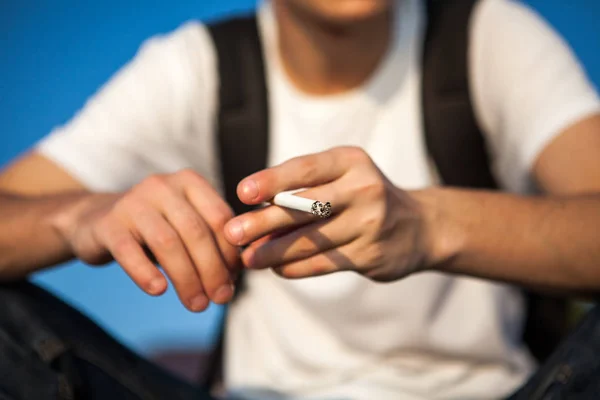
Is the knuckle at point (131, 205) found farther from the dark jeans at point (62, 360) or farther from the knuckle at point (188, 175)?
the dark jeans at point (62, 360)

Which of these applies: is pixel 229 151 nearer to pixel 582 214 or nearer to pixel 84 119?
Answer: pixel 84 119

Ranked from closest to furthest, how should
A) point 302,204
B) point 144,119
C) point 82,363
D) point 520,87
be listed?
1. point 302,204
2. point 82,363
3. point 520,87
4. point 144,119

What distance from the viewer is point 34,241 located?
0.72 metres

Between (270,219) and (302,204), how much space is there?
0.04 metres

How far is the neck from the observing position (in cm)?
92

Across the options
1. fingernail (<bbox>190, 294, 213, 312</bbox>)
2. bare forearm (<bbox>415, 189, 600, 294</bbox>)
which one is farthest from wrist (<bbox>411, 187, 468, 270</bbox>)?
fingernail (<bbox>190, 294, 213, 312</bbox>)

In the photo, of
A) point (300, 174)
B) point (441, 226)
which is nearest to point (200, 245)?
point (300, 174)

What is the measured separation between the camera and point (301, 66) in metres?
0.95

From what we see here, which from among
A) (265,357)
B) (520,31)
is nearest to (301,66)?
(520,31)

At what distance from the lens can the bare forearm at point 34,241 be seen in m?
0.71

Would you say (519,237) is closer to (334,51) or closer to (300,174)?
Answer: (300,174)

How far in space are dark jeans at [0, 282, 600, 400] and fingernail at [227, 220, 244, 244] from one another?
0.96 feet

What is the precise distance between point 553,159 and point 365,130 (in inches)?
10.7

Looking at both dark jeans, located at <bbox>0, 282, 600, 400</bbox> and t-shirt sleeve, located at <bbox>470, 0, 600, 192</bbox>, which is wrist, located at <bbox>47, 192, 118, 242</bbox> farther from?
t-shirt sleeve, located at <bbox>470, 0, 600, 192</bbox>
